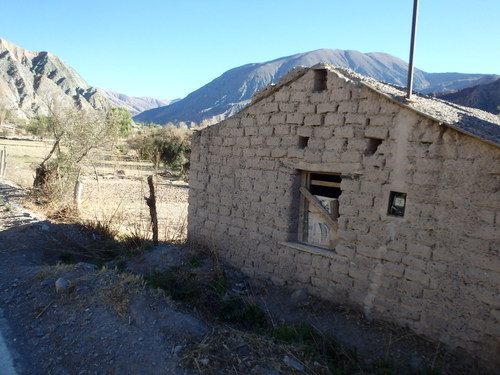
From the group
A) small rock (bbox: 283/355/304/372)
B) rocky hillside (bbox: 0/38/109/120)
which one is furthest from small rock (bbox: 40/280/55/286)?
rocky hillside (bbox: 0/38/109/120)

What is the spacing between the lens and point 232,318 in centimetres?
538

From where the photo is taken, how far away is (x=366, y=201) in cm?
491

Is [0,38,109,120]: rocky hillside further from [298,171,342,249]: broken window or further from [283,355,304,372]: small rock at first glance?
[283,355,304,372]: small rock

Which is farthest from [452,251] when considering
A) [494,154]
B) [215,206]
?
[215,206]

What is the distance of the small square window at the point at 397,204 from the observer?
15.3ft

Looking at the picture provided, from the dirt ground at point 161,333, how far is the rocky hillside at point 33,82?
61.6 meters

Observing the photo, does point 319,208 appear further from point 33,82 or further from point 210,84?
point 210,84

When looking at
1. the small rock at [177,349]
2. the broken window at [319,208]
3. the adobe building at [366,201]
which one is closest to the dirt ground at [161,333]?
the small rock at [177,349]

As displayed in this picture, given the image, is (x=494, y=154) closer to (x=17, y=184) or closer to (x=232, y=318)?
(x=232, y=318)

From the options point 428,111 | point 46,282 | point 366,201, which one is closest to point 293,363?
point 366,201

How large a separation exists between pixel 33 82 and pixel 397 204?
98759 millimetres

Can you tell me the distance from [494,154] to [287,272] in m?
3.12

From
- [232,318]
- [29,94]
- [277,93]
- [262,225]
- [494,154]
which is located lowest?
[232,318]

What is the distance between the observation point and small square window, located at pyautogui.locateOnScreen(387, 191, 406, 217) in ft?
15.3
